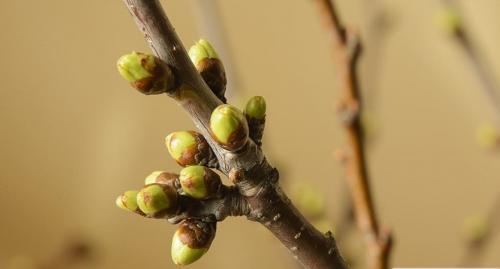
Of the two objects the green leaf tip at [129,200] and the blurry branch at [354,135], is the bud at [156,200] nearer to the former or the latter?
the green leaf tip at [129,200]

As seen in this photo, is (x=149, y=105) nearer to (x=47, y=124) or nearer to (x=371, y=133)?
(x=47, y=124)

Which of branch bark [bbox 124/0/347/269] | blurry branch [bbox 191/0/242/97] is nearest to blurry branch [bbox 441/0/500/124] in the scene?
blurry branch [bbox 191/0/242/97]

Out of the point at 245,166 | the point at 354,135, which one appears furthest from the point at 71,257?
the point at 245,166

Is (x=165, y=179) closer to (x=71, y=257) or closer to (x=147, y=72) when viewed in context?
(x=147, y=72)

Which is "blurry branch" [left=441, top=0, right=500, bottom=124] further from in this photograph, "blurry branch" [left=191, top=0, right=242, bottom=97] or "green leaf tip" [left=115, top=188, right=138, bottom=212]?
"green leaf tip" [left=115, top=188, right=138, bottom=212]

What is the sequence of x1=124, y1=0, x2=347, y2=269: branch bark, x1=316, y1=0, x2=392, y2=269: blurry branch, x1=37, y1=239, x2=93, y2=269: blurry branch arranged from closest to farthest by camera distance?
x1=124, y1=0, x2=347, y2=269: branch bark, x1=316, y1=0, x2=392, y2=269: blurry branch, x1=37, y1=239, x2=93, y2=269: blurry branch

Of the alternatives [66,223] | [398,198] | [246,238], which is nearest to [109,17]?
[66,223]

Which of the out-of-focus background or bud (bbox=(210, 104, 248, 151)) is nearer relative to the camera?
bud (bbox=(210, 104, 248, 151))
